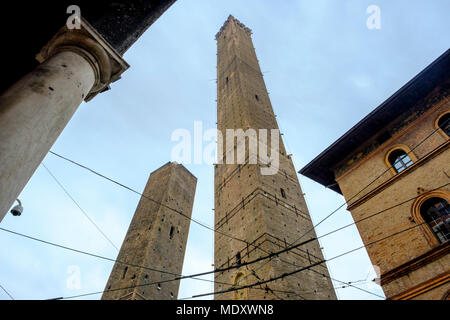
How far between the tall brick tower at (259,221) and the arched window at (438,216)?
4.02m

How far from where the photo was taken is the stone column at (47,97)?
1.65 metres

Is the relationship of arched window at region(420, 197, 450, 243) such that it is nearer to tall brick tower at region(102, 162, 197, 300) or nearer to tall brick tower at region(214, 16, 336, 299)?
tall brick tower at region(214, 16, 336, 299)

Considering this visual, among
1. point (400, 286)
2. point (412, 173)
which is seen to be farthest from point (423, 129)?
point (400, 286)

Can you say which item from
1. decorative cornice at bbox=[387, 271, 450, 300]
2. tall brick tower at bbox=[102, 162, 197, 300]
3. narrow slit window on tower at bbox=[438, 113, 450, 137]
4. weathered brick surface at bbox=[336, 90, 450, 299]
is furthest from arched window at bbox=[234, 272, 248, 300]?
narrow slit window on tower at bbox=[438, 113, 450, 137]

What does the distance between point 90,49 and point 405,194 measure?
659 cm

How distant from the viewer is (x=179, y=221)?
63.9 ft

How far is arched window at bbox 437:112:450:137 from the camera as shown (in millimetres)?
6336

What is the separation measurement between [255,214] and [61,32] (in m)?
8.84

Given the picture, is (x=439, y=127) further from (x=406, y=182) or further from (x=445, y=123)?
(x=406, y=182)

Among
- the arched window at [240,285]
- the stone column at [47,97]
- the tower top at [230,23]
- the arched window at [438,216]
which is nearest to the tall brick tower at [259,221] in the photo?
the arched window at [240,285]

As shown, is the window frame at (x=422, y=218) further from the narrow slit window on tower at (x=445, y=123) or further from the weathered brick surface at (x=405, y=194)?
the narrow slit window on tower at (x=445, y=123)

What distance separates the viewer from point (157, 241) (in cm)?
1681

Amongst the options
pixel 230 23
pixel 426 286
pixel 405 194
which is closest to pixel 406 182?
pixel 405 194
